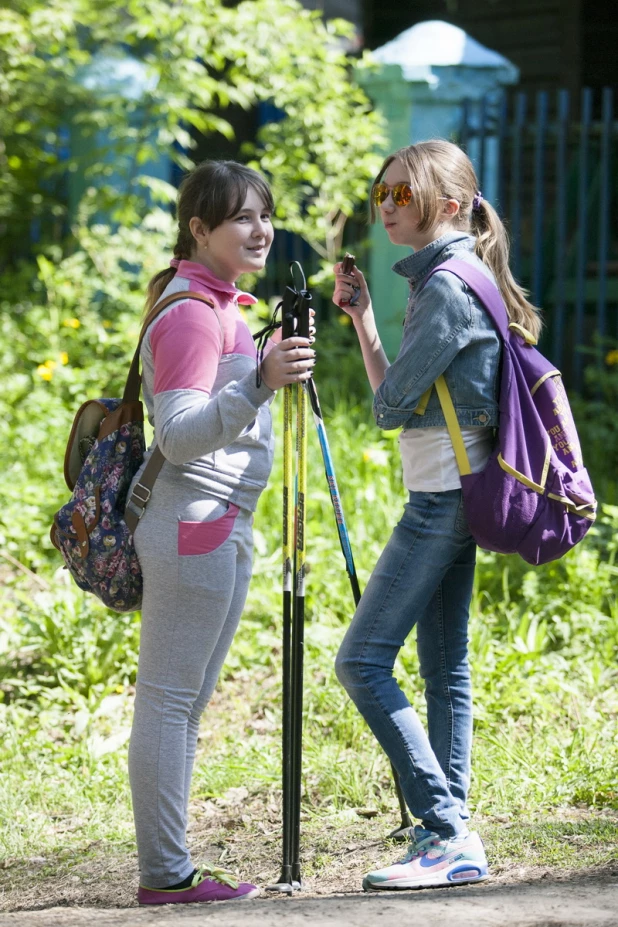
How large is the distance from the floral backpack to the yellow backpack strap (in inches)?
24.9

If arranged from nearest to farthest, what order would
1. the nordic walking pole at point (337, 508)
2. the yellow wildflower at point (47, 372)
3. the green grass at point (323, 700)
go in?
the nordic walking pole at point (337, 508)
the green grass at point (323, 700)
the yellow wildflower at point (47, 372)

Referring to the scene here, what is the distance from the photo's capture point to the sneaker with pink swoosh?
2.81m

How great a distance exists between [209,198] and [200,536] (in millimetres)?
850

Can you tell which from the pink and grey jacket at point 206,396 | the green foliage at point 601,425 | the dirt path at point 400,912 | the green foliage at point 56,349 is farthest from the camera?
the green foliage at point 601,425

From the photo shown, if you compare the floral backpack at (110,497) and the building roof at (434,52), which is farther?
the building roof at (434,52)

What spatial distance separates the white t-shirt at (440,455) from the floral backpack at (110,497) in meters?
0.64

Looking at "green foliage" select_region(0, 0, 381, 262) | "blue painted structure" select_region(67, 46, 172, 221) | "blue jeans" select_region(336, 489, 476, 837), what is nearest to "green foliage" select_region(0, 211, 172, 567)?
"green foliage" select_region(0, 0, 381, 262)

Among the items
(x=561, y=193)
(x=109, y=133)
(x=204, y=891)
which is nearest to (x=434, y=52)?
(x=561, y=193)

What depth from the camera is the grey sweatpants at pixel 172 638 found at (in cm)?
270

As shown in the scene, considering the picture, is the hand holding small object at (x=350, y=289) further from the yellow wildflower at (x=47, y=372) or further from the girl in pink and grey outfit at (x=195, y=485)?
the yellow wildflower at (x=47, y=372)

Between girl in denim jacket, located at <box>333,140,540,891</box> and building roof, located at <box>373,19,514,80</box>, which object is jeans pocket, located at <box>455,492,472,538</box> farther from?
building roof, located at <box>373,19,514,80</box>

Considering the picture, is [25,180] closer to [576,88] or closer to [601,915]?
[576,88]

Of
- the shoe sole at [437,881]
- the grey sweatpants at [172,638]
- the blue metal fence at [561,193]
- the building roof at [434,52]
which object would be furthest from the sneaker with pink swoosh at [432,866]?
the building roof at [434,52]

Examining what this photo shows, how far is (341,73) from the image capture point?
770 centimetres
